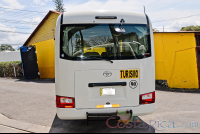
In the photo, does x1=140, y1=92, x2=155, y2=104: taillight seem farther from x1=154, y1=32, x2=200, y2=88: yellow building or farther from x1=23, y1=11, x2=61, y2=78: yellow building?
x1=23, y1=11, x2=61, y2=78: yellow building

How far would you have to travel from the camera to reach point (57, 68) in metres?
3.79

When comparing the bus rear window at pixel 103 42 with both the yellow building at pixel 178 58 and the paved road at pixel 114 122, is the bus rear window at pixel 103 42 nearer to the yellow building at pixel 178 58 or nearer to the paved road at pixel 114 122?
the paved road at pixel 114 122

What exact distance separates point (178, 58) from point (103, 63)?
7224 mm

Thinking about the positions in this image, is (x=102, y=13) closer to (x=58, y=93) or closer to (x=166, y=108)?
(x=58, y=93)

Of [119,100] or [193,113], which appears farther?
[193,113]

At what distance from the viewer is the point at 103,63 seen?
374 cm

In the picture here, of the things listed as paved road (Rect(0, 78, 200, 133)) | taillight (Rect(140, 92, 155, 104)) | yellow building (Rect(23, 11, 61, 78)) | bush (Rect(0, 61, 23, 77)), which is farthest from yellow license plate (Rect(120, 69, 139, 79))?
bush (Rect(0, 61, 23, 77))

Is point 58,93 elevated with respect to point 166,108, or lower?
elevated

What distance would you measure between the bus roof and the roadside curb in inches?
99.0

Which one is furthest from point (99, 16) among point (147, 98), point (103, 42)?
point (147, 98)

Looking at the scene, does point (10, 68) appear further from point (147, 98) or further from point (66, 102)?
point (147, 98)

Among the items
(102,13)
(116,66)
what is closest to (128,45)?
(116,66)

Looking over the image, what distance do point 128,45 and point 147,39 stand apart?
1.43 feet

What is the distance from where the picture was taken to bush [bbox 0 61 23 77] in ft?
51.8
